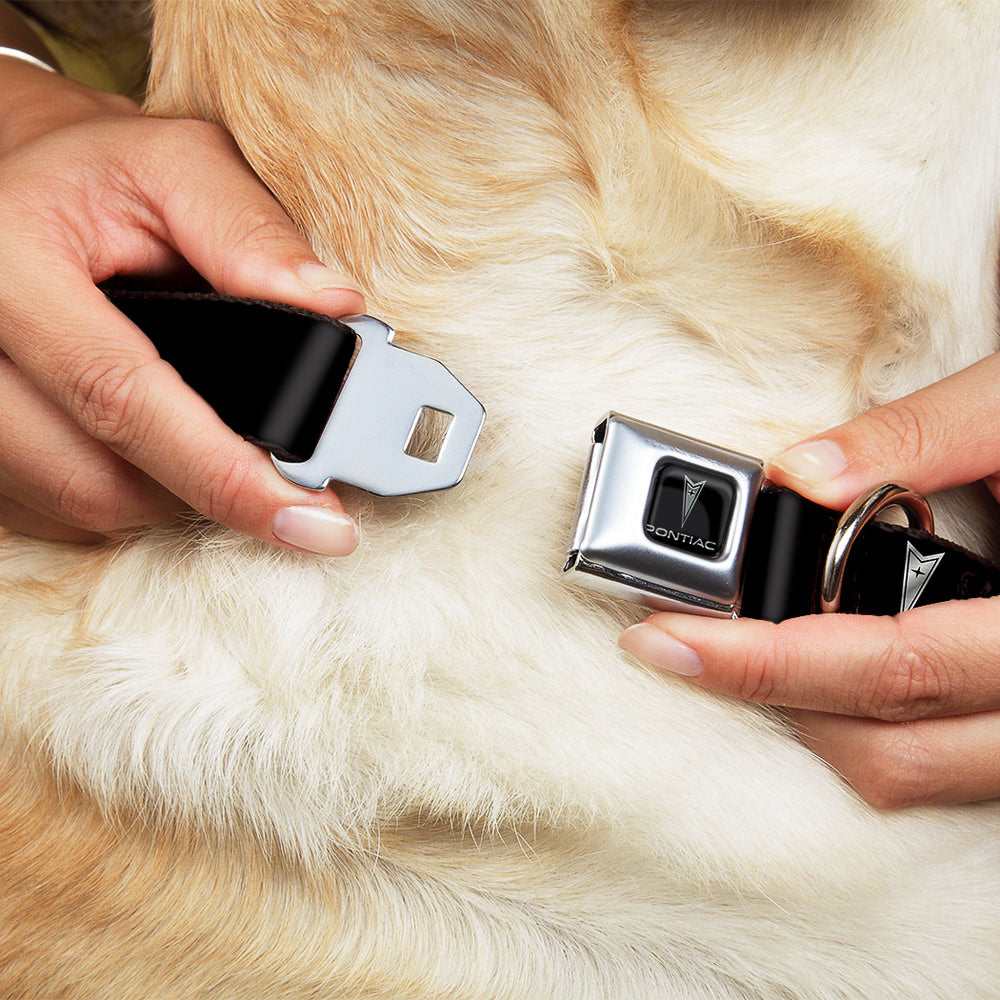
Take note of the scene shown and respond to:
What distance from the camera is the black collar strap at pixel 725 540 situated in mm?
689

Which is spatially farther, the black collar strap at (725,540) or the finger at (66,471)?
the finger at (66,471)

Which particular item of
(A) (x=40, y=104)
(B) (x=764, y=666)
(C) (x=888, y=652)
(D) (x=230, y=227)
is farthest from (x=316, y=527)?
(A) (x=40, y=104)

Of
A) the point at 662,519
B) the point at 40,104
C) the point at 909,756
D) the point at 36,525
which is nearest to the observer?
the point at 662,519

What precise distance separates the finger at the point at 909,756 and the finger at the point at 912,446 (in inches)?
9.2

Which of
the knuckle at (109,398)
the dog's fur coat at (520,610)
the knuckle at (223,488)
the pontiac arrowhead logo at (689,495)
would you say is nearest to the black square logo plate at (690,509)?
the pontiac arrowhead logo at (689,495)

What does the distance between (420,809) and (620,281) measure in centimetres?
54

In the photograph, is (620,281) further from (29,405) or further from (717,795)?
(29,405)

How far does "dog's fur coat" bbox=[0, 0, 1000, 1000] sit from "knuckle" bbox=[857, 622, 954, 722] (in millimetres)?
62

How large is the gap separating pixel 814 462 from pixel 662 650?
0.22 metres

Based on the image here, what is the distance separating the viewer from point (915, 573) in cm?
78

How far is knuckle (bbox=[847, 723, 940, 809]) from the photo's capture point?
784 millimetres

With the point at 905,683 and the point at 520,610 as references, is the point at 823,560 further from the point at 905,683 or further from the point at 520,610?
the point at 520,610

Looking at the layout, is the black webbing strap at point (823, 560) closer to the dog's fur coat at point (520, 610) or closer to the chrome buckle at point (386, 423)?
the dog's fur coat at point (520, 610)

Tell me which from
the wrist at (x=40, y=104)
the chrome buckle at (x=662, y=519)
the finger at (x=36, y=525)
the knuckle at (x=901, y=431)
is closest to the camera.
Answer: the chrome buckle at (x=662, y=519)
